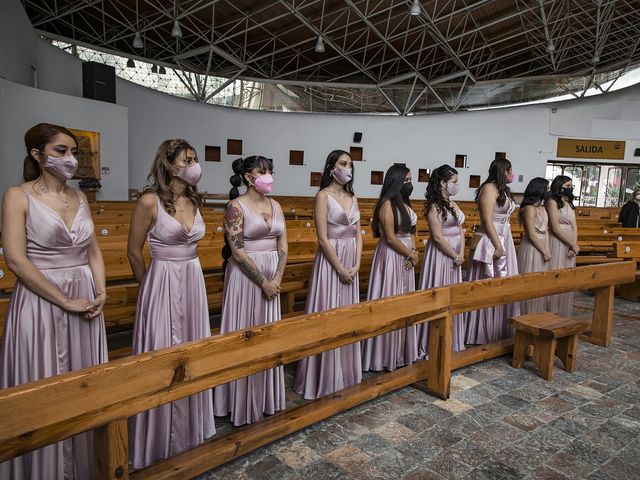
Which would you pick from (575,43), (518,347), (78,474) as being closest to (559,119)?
(575,43)

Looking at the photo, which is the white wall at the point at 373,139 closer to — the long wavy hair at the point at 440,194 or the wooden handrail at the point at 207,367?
the long wavy hair at the point at 440,194

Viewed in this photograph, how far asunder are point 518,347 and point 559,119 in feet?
55.2

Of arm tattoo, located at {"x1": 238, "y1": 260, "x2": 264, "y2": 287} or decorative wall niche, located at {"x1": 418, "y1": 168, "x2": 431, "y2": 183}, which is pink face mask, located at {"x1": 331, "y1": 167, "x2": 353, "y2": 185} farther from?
decorative wall niche, located at {"x1": 418, "y1": 168, "x2": 431, "y2": 183}

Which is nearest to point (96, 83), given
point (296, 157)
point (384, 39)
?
point (296, 157)

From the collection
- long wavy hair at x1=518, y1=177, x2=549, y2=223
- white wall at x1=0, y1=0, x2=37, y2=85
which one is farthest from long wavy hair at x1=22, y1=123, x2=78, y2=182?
white wall at x1=0, y1=0, x2=37, y2=85

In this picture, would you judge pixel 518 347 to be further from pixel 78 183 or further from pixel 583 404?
pixel 78 183

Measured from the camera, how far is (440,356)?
10.9 feet

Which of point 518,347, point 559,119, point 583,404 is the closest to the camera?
point 583,404

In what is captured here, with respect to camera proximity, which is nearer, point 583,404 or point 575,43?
point 583,404

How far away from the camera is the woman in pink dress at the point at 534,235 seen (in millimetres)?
4684

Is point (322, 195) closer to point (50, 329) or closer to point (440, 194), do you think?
point (440, 194)

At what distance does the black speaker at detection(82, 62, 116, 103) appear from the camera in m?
12.0

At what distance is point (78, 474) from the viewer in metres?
2.16

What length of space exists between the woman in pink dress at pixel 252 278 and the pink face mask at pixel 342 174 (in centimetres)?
60
